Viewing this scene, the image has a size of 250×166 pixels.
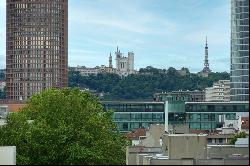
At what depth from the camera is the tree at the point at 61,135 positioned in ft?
251

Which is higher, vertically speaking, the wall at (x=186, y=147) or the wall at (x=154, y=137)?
the wall at (x=186, y=147)

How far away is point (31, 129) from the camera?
80.4 m

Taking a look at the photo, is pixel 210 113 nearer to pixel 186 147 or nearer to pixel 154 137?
pixel 154 137

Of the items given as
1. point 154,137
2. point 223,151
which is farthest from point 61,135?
point 223,151

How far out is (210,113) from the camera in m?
197

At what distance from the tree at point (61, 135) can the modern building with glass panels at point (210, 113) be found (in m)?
94.4

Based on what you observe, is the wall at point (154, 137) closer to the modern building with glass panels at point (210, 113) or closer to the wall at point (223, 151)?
the wall at point (223, 151)

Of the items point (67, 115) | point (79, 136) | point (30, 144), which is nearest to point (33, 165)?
point (30, 144)

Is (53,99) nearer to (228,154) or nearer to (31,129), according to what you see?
(31,129)

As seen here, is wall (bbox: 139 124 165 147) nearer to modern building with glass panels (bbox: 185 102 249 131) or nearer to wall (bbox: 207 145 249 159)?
wall (bbox: 207 145 249 159)

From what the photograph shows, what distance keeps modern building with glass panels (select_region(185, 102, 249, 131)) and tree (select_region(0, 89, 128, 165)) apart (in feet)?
310

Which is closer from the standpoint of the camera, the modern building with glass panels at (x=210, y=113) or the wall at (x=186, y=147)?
the wall at (x=186, y=147)

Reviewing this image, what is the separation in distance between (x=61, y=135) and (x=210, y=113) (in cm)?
11999

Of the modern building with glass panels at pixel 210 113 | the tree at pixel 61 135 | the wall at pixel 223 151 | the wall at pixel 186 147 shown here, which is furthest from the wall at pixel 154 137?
the modern building with glass panels at pixel 210 113
